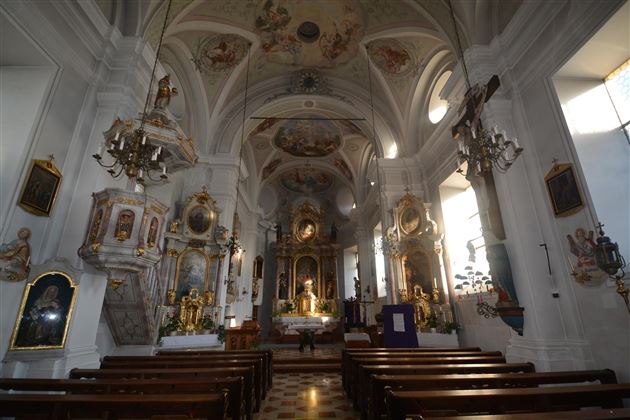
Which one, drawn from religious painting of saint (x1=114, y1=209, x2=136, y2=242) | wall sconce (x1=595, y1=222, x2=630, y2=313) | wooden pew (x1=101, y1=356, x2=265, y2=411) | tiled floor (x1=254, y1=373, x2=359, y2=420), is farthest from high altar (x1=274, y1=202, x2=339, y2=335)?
wall sconce (x1=595, y1=222, x2=630, y2=313)

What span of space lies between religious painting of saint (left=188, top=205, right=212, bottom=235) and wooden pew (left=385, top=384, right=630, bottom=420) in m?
7.77

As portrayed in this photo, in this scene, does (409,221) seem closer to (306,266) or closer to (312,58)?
(312,58)

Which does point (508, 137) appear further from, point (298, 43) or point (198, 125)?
point (198, 125)

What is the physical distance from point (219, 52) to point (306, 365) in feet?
29.6

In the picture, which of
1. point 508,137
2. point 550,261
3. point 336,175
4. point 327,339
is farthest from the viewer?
point 336,175

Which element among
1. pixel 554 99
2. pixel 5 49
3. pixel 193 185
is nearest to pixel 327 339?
pixel 193 185

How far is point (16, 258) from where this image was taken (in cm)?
382

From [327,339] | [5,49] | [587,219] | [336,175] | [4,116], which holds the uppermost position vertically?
[336,175]

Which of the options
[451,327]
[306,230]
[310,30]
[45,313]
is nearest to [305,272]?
[306,230]

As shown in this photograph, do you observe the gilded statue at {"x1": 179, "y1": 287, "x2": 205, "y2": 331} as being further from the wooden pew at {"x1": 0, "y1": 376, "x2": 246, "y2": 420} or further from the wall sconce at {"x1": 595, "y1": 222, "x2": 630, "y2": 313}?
the wall sconce at {"x1": 595, "y1": 222, "x2": 630, "y2": 313}

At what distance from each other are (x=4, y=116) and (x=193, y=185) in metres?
5.69

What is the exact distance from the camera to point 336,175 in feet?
56.0

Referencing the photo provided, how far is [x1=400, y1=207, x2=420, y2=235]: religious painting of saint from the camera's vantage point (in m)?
8.77

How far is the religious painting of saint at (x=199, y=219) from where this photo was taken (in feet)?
29.6
